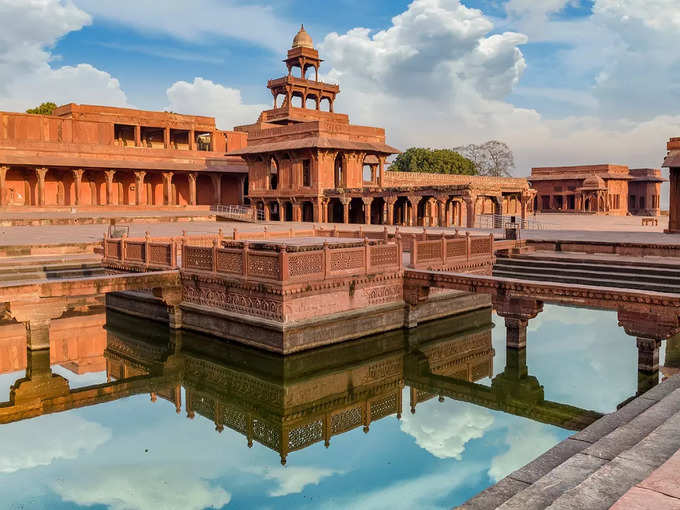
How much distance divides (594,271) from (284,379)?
35.0ft

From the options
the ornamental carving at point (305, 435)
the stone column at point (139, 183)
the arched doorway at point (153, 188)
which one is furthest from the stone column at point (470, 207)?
the arched doorway at point (153, 188)

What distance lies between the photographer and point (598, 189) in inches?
2341

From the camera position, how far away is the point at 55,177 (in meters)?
43.3

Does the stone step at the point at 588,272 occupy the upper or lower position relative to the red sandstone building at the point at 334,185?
lower

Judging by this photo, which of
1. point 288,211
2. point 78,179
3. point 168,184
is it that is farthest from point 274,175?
point 78,179

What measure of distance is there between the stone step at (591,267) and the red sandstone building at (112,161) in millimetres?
29913

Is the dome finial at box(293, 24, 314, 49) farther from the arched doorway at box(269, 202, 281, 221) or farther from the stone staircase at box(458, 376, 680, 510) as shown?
the stone staircase at box(458, 376, 680, 510)

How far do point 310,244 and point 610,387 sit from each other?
24.3 ft

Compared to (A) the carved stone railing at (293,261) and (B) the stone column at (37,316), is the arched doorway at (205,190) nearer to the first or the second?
(A) the carved stone railing at (293,261)

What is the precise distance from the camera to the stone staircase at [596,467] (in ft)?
13.5

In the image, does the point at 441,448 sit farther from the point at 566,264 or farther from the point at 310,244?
the point at 566,264

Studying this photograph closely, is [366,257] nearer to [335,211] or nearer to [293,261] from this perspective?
[293,261]

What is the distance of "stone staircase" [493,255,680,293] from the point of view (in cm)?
1662

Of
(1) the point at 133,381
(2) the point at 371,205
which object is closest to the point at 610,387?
(1) the point at 133,381
